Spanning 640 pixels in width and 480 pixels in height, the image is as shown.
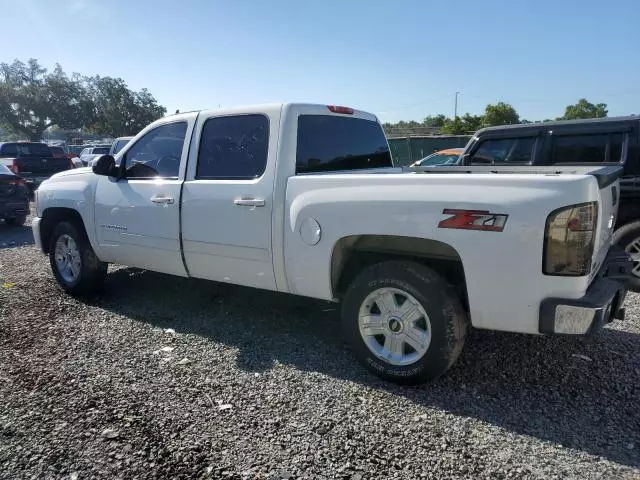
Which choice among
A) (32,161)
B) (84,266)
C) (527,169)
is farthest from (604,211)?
(32,161)

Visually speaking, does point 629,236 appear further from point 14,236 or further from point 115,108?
point 115,108

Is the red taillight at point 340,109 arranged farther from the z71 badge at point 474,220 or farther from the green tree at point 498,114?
the green tree at point 498,114

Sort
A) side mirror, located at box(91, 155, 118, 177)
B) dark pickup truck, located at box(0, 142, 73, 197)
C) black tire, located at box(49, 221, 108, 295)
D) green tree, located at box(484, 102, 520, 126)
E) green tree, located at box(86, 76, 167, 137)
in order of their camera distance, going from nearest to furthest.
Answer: side mirror, located at box(91, 155, 118, 177)
black tire, located at box(49, 221, 108, 295)
dark pickup truck, located at box(0, 142, 73, 197)
green tree, located at box(484, 102, 520, 126)
green tree, located at box(86, 76, 167, 137)

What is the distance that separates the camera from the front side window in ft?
14.4

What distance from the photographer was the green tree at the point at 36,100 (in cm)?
4938

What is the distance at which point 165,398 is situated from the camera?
3.22m

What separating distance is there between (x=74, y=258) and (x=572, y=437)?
197 inches

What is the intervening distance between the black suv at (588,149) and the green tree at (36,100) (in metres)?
55.8

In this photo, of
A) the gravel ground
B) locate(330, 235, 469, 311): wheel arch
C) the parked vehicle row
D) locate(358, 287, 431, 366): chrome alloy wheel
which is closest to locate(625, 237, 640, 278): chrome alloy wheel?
the gravel ground

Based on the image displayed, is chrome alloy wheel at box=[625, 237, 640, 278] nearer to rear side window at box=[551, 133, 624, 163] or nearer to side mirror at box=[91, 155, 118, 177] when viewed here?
rear side window at box=[551, 133, 624, 163]

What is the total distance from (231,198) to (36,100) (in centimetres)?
5647

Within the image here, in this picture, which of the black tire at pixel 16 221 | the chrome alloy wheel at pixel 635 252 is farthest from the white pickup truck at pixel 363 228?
the black tire at pixel 16 221

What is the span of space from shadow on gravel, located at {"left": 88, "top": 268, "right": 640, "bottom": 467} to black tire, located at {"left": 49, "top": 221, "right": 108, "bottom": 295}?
0.17 metres

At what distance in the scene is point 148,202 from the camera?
14.5 ft
